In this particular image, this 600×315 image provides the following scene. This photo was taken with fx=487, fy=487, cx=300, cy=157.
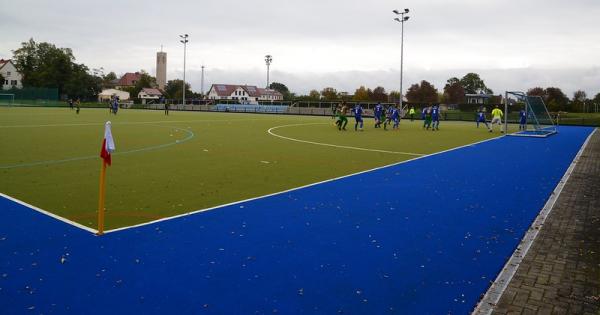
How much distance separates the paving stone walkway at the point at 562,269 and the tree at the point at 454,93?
390 feet

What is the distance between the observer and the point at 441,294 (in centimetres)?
486

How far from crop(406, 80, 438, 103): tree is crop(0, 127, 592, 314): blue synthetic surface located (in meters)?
106

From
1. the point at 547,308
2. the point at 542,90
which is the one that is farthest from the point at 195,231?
the point at 542,90

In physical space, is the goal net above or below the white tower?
below

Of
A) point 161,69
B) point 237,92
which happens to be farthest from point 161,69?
point 237,92

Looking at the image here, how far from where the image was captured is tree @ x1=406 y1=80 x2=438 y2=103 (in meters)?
112

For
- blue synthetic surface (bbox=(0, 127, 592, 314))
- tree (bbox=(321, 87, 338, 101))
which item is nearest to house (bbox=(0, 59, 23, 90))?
tree (bbox=(321, 87, 338, 101))

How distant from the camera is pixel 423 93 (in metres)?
113

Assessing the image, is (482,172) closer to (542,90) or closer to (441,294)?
(441,294)

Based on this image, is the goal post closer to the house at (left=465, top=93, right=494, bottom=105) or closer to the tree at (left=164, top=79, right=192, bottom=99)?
the tree at (left=164, top=79, right=192, bottom=99)

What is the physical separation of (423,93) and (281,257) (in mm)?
112091

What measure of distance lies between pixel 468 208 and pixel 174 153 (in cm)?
1001

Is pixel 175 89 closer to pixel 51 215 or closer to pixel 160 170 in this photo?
pixel 160 170

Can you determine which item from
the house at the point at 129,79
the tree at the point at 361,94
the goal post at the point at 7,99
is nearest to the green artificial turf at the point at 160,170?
the goal post at the point at 7,99
